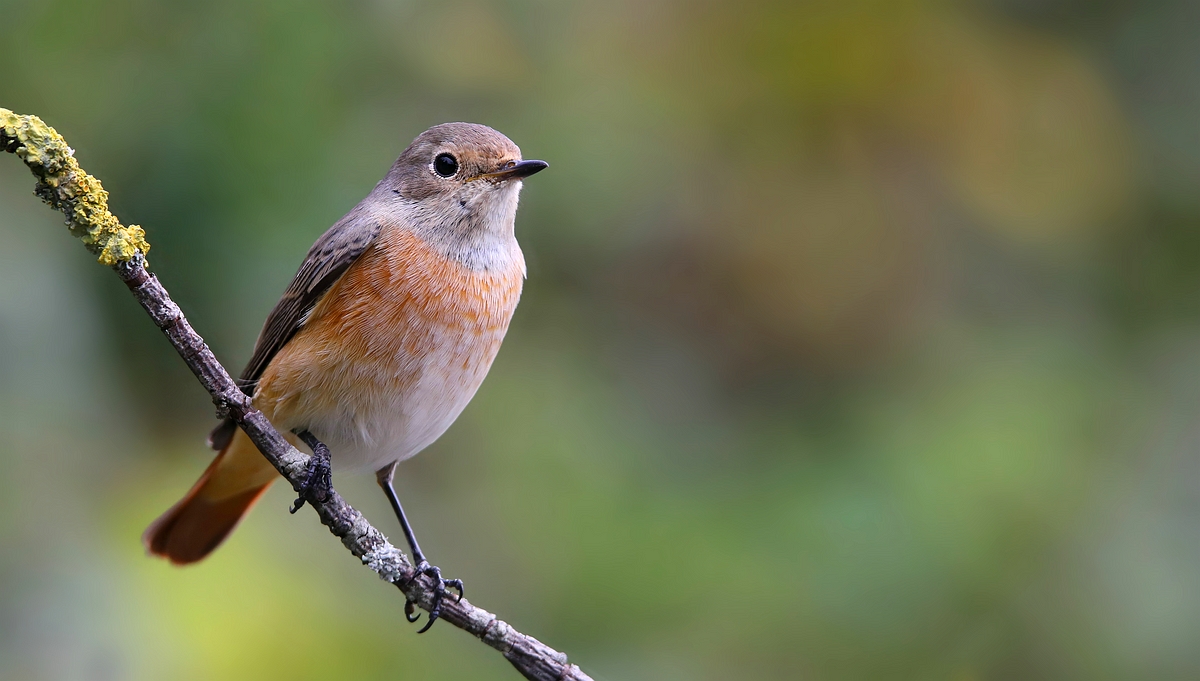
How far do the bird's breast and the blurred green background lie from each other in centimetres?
30

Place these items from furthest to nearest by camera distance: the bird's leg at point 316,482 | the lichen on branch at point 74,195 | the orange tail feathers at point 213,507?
the orange tail feathers at point 213,507 → the bird's leg at point 316,482 → the lichen on branch at point 74,195

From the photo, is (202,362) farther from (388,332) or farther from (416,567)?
(416,567)

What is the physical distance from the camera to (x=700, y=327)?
4742 mm

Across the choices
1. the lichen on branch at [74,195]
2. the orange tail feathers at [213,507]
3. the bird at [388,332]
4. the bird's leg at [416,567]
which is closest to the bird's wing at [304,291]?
the bird at [388,332]

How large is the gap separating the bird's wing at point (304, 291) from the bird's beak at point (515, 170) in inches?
17.0

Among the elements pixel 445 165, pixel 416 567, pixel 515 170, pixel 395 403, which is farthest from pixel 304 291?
pixel 416 567

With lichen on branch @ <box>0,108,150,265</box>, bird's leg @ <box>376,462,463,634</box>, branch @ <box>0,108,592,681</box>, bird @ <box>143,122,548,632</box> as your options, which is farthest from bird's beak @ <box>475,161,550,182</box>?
lichen on branch @ <box>0,108,150,265</box>

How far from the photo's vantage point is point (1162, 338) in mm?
4684

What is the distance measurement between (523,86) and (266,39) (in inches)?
40.8

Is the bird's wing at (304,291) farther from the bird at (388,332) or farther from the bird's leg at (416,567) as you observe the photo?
the bird's leg at (416,567)

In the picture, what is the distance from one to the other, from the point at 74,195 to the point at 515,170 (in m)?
1.70

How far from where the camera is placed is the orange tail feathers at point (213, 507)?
3.69m

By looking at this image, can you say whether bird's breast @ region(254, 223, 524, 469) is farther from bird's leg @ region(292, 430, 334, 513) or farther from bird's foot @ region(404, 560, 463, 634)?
bird's leg @ region(292, 430, 334, 513)

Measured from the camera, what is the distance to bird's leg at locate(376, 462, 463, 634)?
2750 mm
